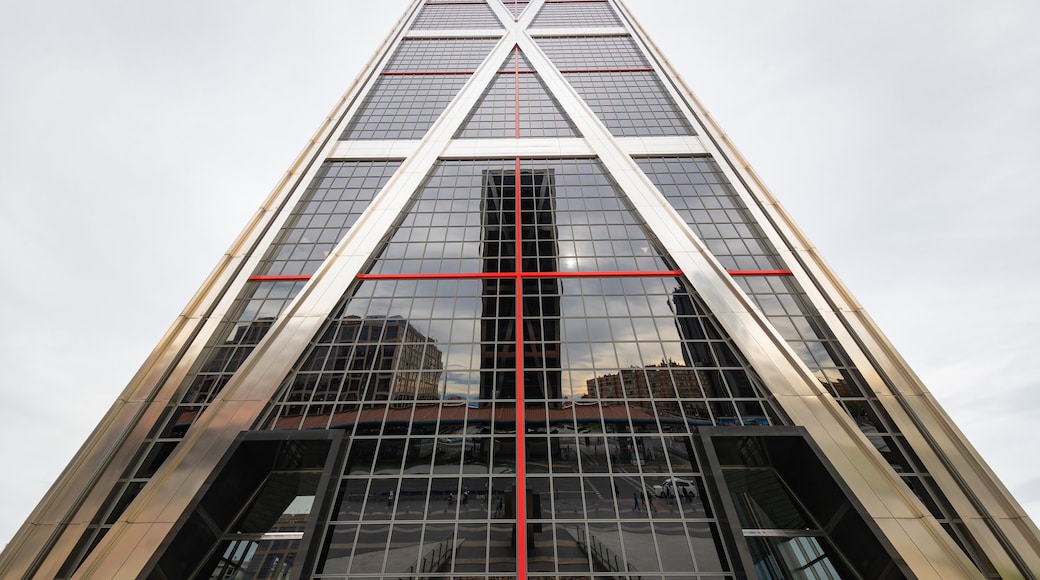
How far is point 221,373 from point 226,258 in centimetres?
566

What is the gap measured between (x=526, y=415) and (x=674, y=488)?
15.6 feet

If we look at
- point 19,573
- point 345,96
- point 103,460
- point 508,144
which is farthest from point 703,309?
point 345,96

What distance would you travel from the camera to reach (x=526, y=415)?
41.0ft

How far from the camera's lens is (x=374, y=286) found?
16078mm

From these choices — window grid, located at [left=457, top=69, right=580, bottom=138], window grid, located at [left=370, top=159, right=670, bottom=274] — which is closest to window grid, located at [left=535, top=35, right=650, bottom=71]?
window grid, located at [left=457, top=69, right=580, bottom=138]

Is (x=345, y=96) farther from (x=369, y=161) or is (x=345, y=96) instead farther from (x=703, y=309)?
(x=703, y=309)

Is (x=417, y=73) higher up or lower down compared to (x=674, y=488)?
higher up

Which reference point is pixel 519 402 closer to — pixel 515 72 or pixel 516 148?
pixel 516 148

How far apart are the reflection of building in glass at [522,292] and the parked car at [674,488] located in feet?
12.9

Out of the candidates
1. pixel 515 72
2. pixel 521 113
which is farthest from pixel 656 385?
pixel 515 72

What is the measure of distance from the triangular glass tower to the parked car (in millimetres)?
61

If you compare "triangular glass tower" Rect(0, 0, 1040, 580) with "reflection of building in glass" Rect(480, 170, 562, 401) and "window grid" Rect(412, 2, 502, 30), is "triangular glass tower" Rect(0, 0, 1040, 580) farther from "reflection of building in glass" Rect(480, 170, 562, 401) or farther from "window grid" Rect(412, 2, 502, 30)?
"window grid" Rect(412, 2, 502, 30)

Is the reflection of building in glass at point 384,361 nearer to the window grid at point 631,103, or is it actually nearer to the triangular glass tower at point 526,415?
the triangular glass tower at point 526,415

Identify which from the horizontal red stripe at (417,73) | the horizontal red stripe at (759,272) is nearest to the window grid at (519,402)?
the horizontal red stripe at (759,272)
